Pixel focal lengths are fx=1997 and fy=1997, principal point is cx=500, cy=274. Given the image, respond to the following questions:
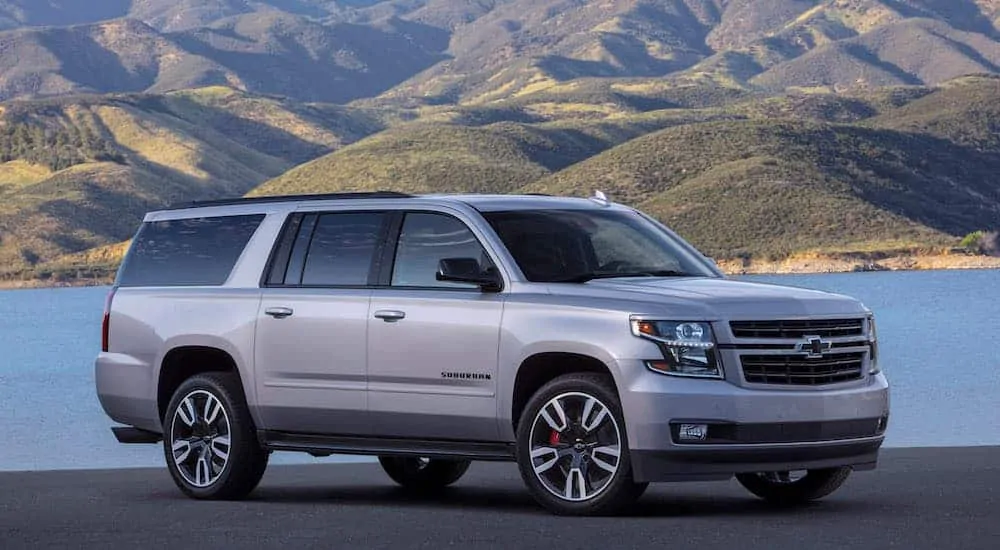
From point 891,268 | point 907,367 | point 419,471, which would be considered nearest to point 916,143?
point 891,268

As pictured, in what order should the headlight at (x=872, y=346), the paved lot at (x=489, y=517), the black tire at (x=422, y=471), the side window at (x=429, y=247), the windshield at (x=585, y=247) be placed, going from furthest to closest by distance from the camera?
the black tire at (x=422, y=471)
the side window at (x=429, y=247)
the windshield at (x=585, y=247)
the headlight at (x=872, y=346)
the paved lot at (x=489, y=517)

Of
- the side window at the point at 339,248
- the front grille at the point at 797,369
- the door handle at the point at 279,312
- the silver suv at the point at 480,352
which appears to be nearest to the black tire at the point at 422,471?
the silver suv at the point at 480,352

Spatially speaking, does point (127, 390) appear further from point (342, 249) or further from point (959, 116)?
point (959, 116)

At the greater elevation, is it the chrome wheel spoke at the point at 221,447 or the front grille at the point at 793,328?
the front grille at the point at 793,328

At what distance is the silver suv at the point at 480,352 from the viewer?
11078mm

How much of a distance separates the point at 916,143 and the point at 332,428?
154855 mm

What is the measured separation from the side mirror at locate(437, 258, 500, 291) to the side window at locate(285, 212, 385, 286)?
0.92 metres

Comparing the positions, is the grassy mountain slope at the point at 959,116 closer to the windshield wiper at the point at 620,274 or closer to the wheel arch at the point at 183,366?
the wheel arch at the point at 183,366

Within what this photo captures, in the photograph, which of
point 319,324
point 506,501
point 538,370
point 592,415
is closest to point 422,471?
point 506,501

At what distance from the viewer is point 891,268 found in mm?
133750

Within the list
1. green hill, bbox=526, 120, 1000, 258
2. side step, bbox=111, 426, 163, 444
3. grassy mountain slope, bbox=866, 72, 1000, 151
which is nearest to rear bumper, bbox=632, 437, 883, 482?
side step, bbox=111, 426, 163, 444

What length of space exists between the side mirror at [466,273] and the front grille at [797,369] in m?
1.63

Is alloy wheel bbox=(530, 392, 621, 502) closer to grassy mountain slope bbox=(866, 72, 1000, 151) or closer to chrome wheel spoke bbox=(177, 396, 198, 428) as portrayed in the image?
chrome wheel spoke bbox=(177, 396, 198, 428)

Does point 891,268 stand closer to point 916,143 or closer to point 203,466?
point 916,143
